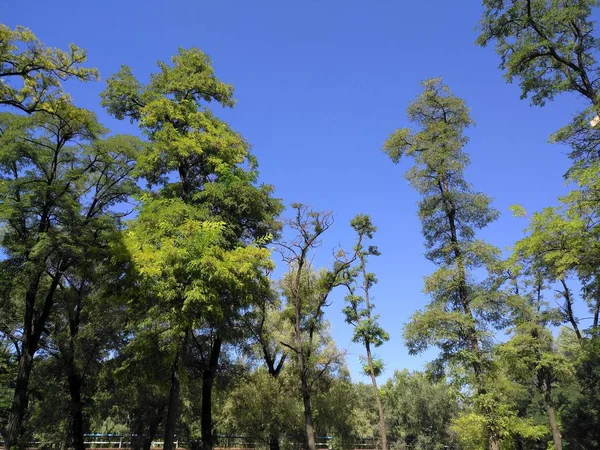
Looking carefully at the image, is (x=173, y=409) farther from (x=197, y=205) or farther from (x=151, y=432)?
(x=151, y=432)

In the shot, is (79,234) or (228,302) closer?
(228,302)

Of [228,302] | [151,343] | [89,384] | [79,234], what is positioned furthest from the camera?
[89,384]

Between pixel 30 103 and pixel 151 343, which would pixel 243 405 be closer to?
pixel 151 343

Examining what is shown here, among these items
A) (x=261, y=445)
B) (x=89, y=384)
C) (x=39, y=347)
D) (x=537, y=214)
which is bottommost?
(x=261, y=445)

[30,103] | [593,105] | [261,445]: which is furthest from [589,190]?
[261,445]

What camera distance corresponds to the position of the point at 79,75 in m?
9.74

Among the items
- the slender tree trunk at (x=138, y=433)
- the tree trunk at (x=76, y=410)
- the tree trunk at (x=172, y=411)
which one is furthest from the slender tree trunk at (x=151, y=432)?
the tree trunk at (x=172, y=411)

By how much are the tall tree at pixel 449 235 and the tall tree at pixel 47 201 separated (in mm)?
13173

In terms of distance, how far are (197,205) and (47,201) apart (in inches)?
264

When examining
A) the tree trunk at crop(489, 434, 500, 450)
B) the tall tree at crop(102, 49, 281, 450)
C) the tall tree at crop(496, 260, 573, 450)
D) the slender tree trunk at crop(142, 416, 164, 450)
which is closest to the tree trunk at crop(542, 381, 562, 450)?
the tall tree at crop(496, 260, 573, 450)

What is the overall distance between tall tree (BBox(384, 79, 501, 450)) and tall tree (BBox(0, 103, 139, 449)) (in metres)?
13.2

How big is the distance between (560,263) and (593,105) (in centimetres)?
483

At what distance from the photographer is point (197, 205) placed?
15.0 meters

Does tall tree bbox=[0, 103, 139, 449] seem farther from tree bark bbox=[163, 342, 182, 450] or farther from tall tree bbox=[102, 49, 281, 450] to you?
tree bark bbox=[163, 342, 182, 450]
